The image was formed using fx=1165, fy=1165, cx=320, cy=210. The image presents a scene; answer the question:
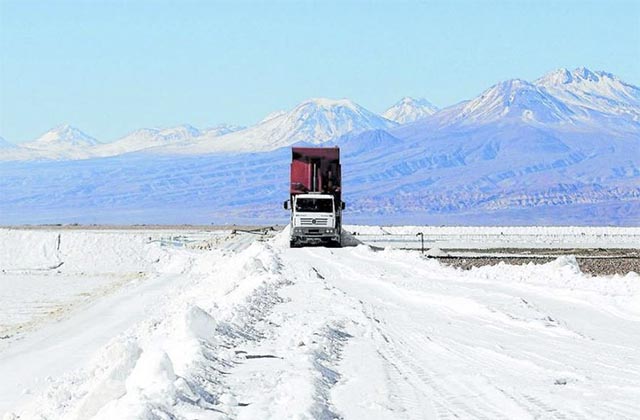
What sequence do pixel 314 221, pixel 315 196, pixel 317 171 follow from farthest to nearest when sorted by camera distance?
pixel 317 171 < pixel 314 221 < pixel 315 196

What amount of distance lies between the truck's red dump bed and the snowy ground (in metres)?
16.4

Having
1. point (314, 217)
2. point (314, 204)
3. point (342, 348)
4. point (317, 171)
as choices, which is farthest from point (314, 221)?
point (342, 348)

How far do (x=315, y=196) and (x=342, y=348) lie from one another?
1442 inches

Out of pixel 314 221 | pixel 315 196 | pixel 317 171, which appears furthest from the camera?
pixel 317 171

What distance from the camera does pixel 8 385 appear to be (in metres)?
18.1

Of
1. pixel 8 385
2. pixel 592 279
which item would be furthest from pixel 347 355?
pixel 592 279

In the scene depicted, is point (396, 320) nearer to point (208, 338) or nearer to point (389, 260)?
point (208, 338)

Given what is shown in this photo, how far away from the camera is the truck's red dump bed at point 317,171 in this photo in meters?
52.6

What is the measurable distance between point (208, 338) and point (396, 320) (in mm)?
5456

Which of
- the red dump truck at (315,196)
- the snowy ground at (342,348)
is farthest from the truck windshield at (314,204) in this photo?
the snowy ground at (342,348)

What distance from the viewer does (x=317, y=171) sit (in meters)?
52.7

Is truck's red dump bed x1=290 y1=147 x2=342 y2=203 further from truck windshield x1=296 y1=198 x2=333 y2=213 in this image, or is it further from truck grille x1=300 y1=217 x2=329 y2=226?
truck grille x1=300 y1=217 x2=329 y2=226

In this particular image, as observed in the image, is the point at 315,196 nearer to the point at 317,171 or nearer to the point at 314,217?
the point at 314,217

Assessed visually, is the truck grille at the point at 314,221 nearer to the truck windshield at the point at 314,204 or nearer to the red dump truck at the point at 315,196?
the red dump truck at the point at 315,196
